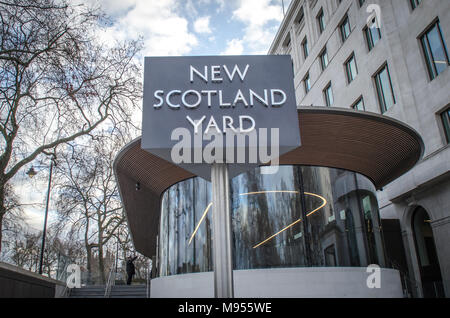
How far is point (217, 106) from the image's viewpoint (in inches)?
266

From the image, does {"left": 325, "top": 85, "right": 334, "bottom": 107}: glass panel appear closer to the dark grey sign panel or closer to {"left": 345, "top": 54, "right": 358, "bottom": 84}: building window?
{"left": 345, "top": 54, "right": 358, "bottom": 84}: building window

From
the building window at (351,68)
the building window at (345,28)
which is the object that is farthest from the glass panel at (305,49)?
the building window at (351,68)

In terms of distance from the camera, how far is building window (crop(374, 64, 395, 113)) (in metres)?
24.4

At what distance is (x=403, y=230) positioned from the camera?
22.4 metres

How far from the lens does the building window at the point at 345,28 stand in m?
30.8

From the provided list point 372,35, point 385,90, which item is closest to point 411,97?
point 385,90

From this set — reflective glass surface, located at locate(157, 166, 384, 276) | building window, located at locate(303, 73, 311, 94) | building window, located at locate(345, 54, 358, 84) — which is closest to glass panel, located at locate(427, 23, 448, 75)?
building window, located at locate(345, 54, 358, 84)

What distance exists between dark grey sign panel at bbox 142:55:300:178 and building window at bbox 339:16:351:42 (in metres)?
26.7

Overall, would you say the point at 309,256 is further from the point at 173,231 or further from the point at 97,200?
the point at 97,200

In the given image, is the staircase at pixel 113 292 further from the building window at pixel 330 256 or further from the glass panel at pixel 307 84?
the glass panel at pixel 307 84

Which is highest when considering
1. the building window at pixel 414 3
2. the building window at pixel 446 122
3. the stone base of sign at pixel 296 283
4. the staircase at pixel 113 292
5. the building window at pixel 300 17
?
the building window at pixel 300 17

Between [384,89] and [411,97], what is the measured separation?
11.0ft

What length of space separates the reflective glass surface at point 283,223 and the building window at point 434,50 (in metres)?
10.0

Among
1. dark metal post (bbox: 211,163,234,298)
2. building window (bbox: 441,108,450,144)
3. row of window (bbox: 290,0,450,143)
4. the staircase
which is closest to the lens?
dark metal post (bbox: 211,163,234,298)
